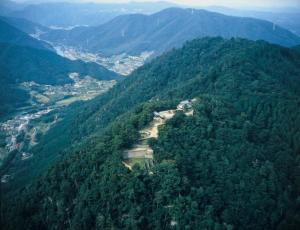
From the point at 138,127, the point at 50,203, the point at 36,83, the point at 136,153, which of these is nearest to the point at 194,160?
the point at 136,153

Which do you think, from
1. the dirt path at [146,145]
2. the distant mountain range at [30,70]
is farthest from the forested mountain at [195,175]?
the distant mountain range at [30,70]

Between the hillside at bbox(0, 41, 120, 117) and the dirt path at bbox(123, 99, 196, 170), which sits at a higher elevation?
the dirt path at bbox(123, 99, 196, 170)

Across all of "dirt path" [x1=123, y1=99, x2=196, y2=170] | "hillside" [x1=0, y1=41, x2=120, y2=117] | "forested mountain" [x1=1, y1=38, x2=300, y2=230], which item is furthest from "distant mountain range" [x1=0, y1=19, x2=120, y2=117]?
"forested mountain" [x1=1, y1=38, x2=300, y2=230]

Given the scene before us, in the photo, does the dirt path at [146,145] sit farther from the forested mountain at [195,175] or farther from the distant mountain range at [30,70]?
the distant mountain range at [30,70]

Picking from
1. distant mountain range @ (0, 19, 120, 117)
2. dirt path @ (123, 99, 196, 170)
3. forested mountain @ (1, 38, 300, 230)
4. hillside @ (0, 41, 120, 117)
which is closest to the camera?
forested mountain @ (1, 38, 300, 230)

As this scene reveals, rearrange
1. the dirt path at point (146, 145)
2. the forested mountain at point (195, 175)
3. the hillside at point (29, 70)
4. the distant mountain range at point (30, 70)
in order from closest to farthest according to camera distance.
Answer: the forested mountain at point (195, 175) → the dirt path at point (146, 145) → the hillside at point (29, 70) → the distant mountain range at point (30, 70)

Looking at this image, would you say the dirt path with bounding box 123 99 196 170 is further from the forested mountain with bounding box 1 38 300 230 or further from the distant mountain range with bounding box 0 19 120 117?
the distant mountain range with bounding box 0 19 120 117

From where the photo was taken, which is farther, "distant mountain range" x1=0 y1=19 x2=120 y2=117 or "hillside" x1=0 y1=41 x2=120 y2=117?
"distant mountain range" x1=0 y1=19 x2=120 y2=117

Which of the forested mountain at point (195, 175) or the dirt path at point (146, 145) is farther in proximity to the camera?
the dirt path at point (146, 145)
